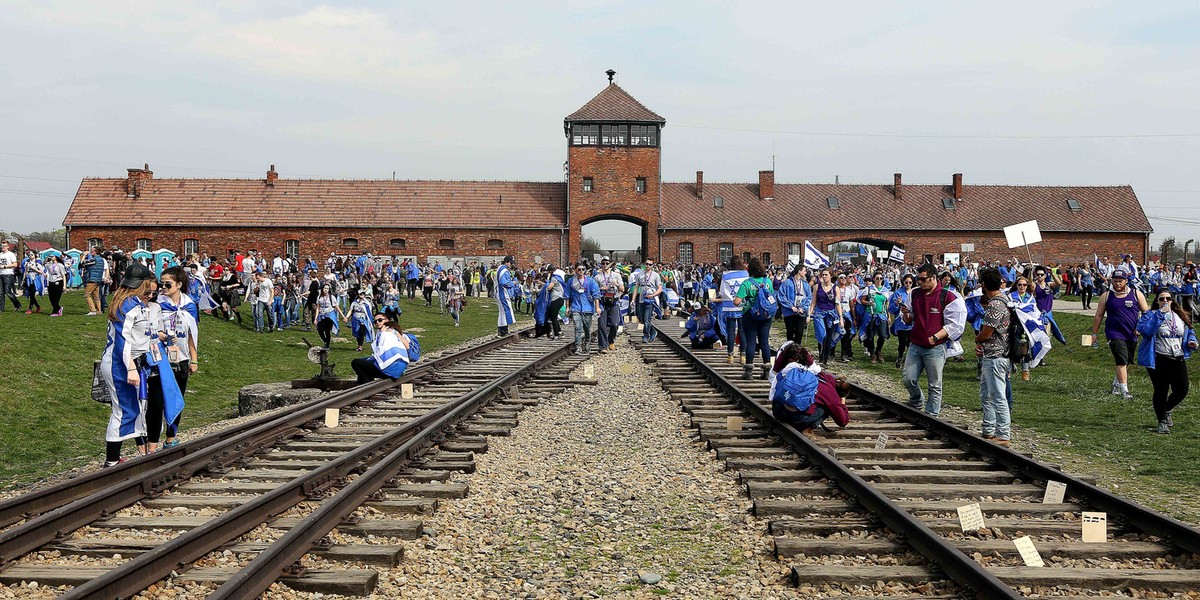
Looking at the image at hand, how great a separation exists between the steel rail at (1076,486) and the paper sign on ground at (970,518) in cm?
100

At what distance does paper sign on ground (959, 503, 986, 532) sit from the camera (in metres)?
6.18

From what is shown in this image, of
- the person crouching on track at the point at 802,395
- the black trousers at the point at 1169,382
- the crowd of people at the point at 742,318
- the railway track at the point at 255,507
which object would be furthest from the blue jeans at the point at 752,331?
the black trousers at the point at 1169,382

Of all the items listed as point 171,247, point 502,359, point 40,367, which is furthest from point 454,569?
point 171,247

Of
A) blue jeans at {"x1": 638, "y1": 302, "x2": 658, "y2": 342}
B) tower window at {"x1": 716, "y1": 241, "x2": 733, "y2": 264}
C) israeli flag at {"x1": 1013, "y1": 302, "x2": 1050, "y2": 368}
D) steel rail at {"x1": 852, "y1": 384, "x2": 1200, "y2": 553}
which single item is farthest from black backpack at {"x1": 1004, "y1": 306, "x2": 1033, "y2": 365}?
tower window at {"x1": 716, "y1": 241, "x2": 733, "y2": 264}

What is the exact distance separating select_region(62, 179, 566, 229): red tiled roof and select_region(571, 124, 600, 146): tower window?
408 centimetres

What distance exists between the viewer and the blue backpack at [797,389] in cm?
970

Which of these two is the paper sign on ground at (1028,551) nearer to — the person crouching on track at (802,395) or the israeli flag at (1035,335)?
the person crouching on track at (802,395)

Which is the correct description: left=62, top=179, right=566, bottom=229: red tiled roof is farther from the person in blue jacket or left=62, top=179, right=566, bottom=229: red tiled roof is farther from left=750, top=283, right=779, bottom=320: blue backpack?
left=750, top=283, right=779, bottom=320: blue backpack

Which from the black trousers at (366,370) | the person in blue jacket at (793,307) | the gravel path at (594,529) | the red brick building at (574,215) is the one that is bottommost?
the gravel path at (594,529)

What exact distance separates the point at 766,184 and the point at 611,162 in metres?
11.7

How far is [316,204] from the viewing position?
187ft

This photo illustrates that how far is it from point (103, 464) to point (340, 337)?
15094mm

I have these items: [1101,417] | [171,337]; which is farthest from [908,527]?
[1101,417]

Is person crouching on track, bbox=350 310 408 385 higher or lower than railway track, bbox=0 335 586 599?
higher
